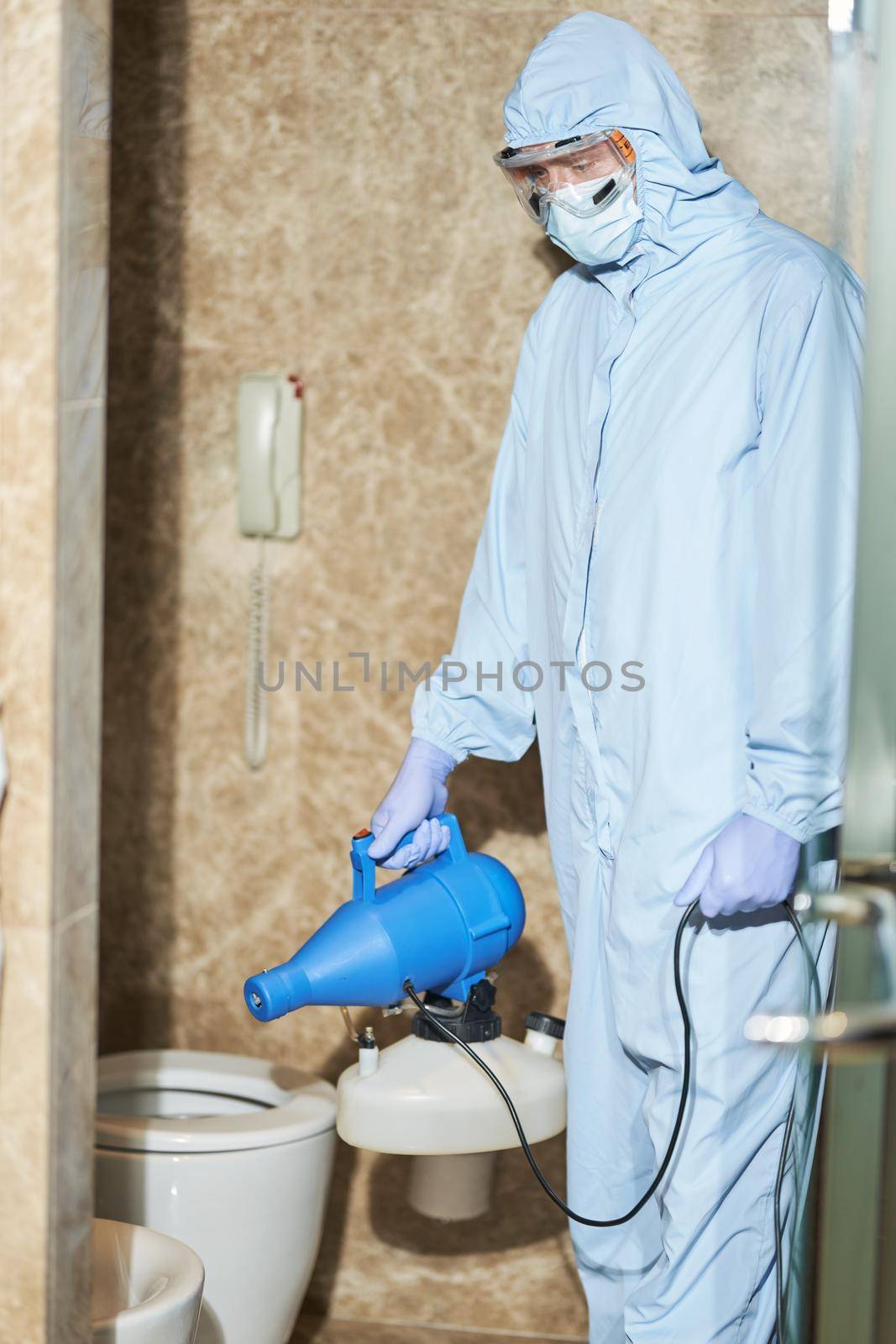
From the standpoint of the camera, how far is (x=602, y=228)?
5.27 ft

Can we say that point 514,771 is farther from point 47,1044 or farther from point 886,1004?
point 886,1004

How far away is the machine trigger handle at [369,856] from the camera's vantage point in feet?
5.48

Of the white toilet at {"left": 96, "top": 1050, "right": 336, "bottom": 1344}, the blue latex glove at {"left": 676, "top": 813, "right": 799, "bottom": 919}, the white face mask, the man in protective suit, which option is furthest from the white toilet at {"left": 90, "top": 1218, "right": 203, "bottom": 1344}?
the white face mask

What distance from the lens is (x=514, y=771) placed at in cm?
220

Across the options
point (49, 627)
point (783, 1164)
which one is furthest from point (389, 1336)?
point (49, 627)

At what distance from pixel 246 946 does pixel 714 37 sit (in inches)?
60.4

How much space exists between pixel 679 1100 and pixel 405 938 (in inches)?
13.7

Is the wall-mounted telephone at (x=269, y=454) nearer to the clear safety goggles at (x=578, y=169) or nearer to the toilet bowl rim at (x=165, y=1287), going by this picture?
the clear safety goggles at (x=578, y=169)

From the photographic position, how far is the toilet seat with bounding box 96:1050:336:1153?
1.82 meters

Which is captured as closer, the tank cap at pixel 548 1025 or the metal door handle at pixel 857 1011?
the metal door handle at pixel 857 1011

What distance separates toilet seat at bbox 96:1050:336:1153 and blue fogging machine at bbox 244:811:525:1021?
29 centimetres

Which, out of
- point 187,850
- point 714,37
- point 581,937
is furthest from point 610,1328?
point 714,37

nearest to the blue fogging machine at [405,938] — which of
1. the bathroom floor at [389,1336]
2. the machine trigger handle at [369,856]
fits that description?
the machine trigger handle at [369,856]

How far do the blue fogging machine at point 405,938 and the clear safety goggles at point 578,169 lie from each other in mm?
741
